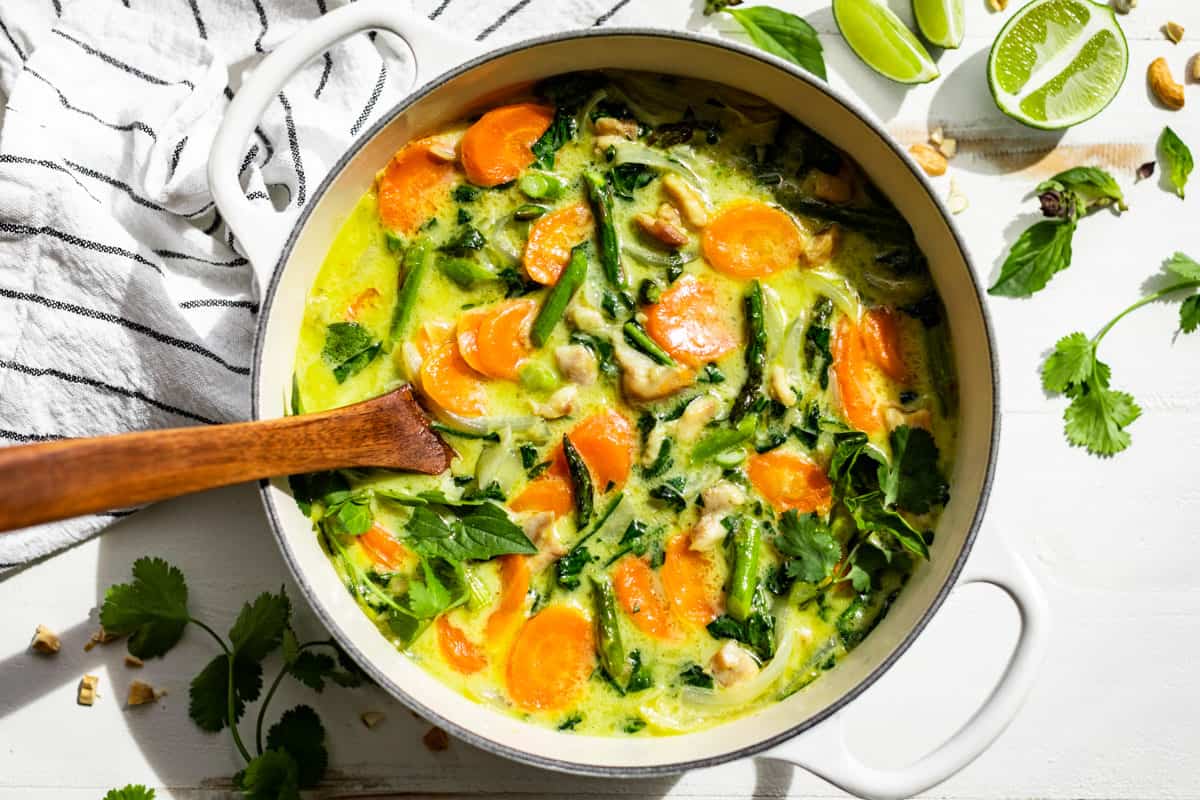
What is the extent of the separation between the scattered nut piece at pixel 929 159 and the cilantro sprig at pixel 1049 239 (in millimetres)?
316

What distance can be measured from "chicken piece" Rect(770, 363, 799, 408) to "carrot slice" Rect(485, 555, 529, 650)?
84 cm

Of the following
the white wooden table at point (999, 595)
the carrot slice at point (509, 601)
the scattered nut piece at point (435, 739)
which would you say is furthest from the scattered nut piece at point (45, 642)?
the carrot slice at point (509, 601)

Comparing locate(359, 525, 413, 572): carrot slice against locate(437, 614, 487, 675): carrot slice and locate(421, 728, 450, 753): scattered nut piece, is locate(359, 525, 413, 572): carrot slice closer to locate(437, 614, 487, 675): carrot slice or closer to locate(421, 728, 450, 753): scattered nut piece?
locate(437, 614, 487, 675): carrot slice

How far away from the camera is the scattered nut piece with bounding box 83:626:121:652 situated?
10.6ft

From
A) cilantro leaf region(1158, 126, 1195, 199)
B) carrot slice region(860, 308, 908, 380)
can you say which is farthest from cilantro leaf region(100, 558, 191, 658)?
cilantro leaf region(1158, 126, 1195, 199)

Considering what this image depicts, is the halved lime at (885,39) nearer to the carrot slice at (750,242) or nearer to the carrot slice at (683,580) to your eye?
the carrot slice at (750,242)

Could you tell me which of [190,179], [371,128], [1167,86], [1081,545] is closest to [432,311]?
[371,128]

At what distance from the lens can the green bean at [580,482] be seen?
9.84ft

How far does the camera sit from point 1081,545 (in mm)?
3357

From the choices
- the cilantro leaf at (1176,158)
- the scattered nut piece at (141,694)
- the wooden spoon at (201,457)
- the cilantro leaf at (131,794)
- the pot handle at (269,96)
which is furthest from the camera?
the cilantro leaf at (1176,158)

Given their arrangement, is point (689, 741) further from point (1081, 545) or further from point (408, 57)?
point (408, 57)

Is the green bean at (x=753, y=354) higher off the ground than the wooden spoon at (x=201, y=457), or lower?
higher

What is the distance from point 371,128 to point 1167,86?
2.44 meters

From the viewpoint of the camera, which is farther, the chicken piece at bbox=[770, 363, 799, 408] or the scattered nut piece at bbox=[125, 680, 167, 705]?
the scattered nut piece at bbox=[125, 680, 167, 705]
